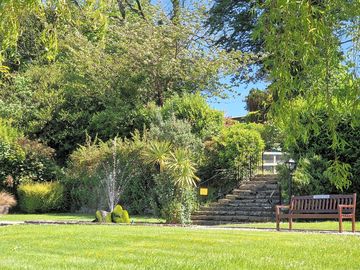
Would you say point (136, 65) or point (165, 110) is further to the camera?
point (136, 65)

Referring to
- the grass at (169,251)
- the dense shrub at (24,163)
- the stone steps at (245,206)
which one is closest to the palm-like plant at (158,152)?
the stone steps at (245,206)

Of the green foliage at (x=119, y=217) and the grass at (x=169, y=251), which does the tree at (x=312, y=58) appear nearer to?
the grass at (x=169, y=251)

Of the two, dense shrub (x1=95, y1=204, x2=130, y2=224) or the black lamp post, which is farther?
Result: the black lamp post

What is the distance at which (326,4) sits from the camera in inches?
152

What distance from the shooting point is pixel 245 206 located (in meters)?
20.0

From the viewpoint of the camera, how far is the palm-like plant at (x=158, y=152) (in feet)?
65.9

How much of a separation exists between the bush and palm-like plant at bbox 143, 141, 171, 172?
6.23 m

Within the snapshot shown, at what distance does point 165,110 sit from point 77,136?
6345mm

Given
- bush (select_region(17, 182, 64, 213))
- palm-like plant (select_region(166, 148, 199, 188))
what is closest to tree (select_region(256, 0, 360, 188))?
palm-like plant (select_region(166, 148, 199, 188))

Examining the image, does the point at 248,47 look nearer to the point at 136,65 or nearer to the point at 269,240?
the point at 136,65

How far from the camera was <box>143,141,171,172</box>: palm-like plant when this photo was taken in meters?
20.1

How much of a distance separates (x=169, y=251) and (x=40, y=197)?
56.6ft

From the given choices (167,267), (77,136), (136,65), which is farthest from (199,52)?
(167,267)

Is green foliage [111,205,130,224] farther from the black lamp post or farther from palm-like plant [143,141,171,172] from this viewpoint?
the black lamp post
